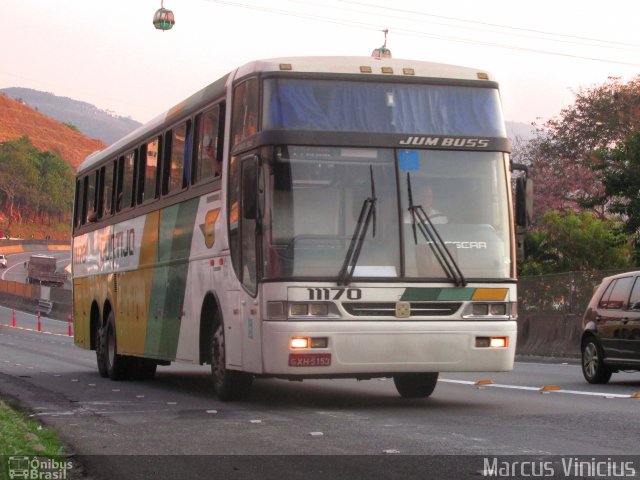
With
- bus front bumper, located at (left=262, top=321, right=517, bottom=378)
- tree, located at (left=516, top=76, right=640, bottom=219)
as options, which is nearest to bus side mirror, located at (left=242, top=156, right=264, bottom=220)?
bus front bumper, located at (left=262, top=321, right=517, bottom=378)

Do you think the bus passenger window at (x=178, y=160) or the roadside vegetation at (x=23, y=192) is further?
the roadside vegetation at (x=23, y=192)

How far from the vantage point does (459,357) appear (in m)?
13.1

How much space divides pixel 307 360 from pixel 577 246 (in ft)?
91.4

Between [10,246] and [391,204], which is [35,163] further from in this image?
[391,204]

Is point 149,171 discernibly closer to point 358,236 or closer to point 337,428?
point 358,236

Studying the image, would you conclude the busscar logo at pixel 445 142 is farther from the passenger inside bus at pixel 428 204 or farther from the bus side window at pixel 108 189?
the bus side window at pixel 108 189

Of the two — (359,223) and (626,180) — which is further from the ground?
(626,180)

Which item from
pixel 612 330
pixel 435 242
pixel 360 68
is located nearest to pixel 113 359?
pixel 612 330

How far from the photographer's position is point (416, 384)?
15453 millimetres

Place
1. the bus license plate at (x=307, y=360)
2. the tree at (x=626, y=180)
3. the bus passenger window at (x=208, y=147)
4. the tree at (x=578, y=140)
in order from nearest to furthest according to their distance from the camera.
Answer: the bus license plate at (x=307, y=360) → the bus passenger window at (x=208, y=147) → the tree at (x=626, y=180) → the tree at (x=578, y=140)

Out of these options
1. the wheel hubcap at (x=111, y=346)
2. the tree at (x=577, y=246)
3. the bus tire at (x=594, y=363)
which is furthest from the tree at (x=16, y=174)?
the bus tire at (x=594, y=363)

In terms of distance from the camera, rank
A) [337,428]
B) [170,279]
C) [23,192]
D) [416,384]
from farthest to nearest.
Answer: [23,192], [170,279], [416,384], [337,428]

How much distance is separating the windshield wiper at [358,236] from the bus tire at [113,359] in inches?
323

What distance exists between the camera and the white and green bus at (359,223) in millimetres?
12852
